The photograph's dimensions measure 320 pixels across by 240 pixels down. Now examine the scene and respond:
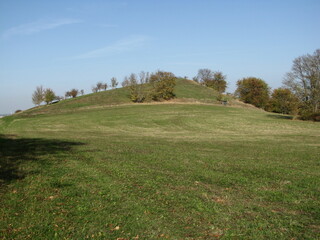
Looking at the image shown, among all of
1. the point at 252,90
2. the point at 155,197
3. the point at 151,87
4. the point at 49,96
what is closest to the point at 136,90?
the point at 151,87

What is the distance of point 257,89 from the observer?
13238cm

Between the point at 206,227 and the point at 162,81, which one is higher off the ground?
the point at 162,81

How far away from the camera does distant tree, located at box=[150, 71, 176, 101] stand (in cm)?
8800

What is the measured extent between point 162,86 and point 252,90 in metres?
61.9

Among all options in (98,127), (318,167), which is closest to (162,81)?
(98,127)

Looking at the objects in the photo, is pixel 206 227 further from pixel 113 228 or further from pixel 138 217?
pixel 113 228

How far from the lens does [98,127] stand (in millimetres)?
46438

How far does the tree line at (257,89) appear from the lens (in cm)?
5331

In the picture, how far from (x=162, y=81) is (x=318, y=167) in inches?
2951

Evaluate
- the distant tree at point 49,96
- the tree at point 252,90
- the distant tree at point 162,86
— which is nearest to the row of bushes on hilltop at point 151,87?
the distant tree at point 162,86

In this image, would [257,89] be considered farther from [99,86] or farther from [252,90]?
[99,86]

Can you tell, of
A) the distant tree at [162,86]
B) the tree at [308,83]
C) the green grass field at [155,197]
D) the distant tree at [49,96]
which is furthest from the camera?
the distant tree at [49,96]

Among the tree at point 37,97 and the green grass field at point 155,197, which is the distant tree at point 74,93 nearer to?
the tree at point 37,97

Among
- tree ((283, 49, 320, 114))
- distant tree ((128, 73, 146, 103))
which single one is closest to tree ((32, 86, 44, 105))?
distant tree ((128, 73, 146, 103))
